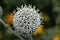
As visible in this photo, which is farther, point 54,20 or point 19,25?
point 54,20

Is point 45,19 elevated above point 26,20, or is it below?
above

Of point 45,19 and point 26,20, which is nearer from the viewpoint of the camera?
point 26,20

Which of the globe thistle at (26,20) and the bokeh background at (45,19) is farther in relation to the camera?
the bokeh background at (45,19)

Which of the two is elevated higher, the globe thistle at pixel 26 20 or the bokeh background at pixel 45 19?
the bokeh background at pixel 45 19

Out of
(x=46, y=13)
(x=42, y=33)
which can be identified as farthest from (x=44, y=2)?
(x=42, y=33)

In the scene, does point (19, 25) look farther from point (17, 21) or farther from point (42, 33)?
point (42, 33)

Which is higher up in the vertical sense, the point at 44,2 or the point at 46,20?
the point at 44,2

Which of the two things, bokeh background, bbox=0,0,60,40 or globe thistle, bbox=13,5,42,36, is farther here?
bokeh background, bbox=0,0,60,40

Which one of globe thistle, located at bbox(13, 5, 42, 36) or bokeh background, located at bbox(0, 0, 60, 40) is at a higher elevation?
bokeh background, located at bbox(0, 0, 60, 40)
